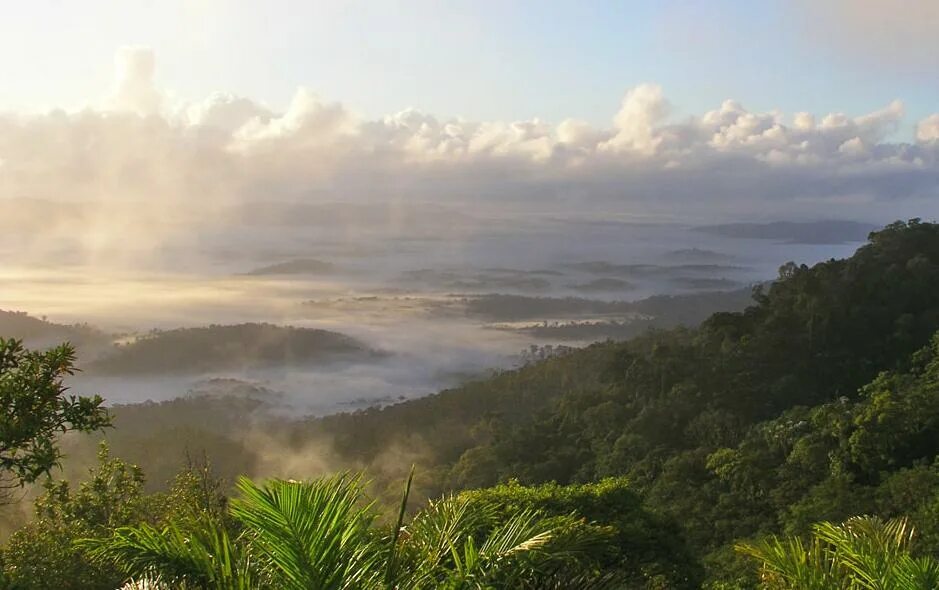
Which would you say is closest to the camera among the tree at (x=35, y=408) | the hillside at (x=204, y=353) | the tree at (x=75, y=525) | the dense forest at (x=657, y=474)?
the dense forest at (x=657, y=474)

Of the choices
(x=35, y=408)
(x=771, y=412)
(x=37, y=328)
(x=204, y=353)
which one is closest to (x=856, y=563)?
(x=35, y=408)

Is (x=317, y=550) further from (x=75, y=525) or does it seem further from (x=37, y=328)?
(x=37, y=328)

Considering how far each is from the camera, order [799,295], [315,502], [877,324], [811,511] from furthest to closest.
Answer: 1. [799,295]
2. [877,324]
3. [811,511]
4. [315,502]

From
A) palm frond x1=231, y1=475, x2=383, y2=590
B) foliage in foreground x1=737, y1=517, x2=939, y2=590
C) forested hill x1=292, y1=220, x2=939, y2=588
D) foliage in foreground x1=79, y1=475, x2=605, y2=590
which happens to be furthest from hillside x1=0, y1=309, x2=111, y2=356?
foliage in foreground x1=737, y1=517, x2=939, y2=590

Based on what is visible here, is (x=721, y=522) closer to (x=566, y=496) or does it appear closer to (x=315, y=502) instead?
(x=566, y=496)

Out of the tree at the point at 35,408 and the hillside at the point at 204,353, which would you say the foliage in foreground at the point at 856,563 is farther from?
the hillside at the point at 204,353

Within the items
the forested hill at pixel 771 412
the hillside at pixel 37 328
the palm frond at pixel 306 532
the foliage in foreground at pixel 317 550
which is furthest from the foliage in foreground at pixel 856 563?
the hillside at pixel 37 328

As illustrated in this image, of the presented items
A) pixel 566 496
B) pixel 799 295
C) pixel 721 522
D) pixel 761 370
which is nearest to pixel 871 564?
pixel 566 496
